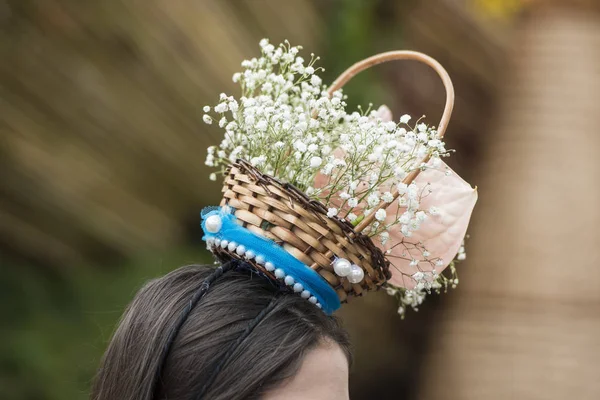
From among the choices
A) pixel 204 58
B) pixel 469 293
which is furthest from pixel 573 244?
pixel 204 58

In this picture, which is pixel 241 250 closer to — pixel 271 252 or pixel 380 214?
pixel 271 252

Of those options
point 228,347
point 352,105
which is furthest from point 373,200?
point 352,105

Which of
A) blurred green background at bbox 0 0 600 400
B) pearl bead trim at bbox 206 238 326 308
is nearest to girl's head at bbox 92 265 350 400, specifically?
pearl bead trim at bbox 206 238 326 308

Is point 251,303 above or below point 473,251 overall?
above

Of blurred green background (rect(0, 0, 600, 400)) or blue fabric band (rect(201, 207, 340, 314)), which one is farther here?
blurred green background (rect(0, 0, 600, 400))

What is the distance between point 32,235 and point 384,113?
1.23 meters

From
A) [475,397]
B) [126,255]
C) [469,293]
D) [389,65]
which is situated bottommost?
[475,397]

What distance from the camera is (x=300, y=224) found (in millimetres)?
939

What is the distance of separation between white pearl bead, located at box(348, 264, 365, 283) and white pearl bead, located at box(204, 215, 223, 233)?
0.19 m

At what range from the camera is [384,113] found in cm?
121

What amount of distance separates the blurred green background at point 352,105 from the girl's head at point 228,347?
0.91 meters

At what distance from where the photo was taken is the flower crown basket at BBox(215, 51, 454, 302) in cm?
94

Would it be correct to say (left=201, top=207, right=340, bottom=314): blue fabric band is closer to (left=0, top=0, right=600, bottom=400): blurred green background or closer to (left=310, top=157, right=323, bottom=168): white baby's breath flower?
(left=310, top=157, right=323, bottom=168): white baby's breath flower

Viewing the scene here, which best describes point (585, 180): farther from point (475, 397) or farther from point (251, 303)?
point (251, 303)
